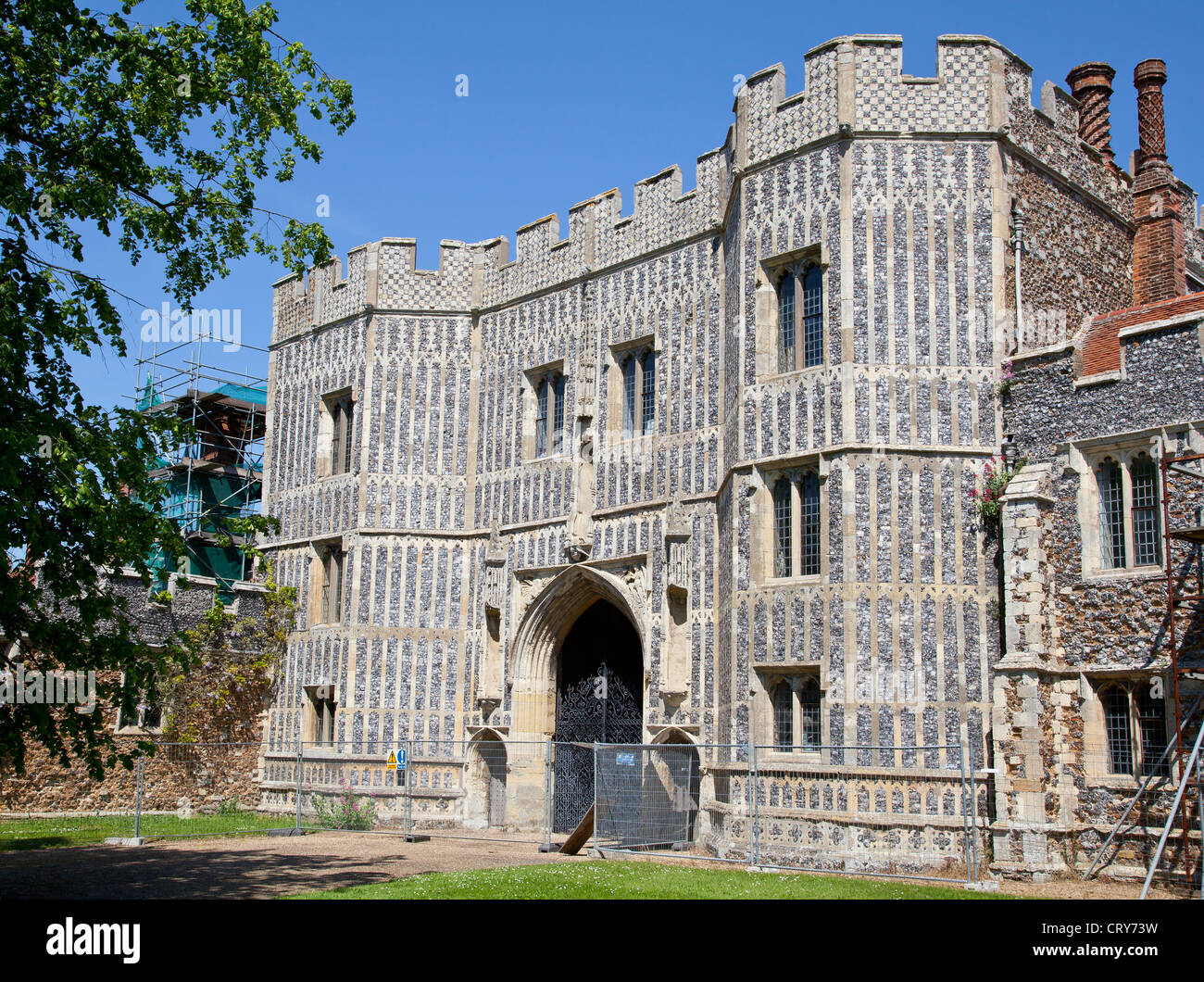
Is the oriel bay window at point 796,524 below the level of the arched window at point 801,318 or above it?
below

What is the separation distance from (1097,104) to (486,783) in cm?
1470

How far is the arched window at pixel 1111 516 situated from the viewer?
14.2 meters

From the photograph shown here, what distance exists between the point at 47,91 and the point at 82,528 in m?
4.07

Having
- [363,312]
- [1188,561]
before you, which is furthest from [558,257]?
[1188,561]

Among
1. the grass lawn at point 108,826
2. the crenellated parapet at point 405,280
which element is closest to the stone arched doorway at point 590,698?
the grass lawn at point 108,826

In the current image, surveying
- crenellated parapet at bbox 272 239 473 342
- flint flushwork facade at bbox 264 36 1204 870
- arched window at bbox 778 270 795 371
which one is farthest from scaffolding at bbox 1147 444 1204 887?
crenellated parapet at bbox 272 239 473 342

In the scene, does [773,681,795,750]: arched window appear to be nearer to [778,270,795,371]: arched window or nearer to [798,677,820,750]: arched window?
[798,677,820,750]: arched window

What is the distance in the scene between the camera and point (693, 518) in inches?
708

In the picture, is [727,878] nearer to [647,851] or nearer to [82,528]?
[647,851]

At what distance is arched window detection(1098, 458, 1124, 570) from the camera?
1419 cm

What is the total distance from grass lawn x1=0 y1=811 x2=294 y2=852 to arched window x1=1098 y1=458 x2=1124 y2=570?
13.2m

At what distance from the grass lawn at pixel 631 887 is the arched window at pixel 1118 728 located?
122 inches

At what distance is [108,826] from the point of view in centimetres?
1991

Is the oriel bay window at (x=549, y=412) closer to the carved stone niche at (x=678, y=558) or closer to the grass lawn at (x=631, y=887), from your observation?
the carved stone niche at (x=678, y=558)
